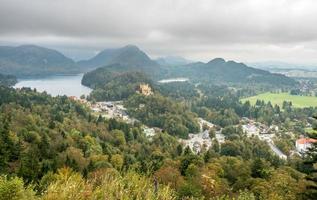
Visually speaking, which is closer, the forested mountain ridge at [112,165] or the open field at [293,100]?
the forested mountain ridge at [112,165]

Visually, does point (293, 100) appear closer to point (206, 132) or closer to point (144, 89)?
point (144, 89)

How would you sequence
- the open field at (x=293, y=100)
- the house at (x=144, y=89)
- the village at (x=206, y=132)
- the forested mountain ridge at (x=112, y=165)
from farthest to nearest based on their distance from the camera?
the open field at (x=293, y=100), the house at (x=144, y=89), the village at (x=206, y=132), the forested mountain ridge at (x=112, y=165)

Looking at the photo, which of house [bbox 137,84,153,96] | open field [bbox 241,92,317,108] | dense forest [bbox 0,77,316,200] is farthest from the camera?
open field [bbox 241,92,317,108]

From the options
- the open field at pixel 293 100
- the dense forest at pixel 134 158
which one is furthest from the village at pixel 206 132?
the open field at pixel 293 100

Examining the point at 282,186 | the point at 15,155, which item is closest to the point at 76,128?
the point at 15,155

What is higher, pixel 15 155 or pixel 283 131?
pixel 15 155

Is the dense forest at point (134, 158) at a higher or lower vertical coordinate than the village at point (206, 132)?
higher

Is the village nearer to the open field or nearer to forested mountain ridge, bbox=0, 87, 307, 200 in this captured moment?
forested mountain ridge, bbox=0, 87, 307, 200

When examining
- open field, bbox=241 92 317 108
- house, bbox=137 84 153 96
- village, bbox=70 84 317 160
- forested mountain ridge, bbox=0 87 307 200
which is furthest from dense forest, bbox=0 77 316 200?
open field, bbox=241 92 317 108

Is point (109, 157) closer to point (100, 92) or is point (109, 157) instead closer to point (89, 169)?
point (89, 169)

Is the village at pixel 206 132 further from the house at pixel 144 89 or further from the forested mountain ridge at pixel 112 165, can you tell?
the house at pixel 144 89

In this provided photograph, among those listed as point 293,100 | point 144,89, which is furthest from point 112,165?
point 293,100
